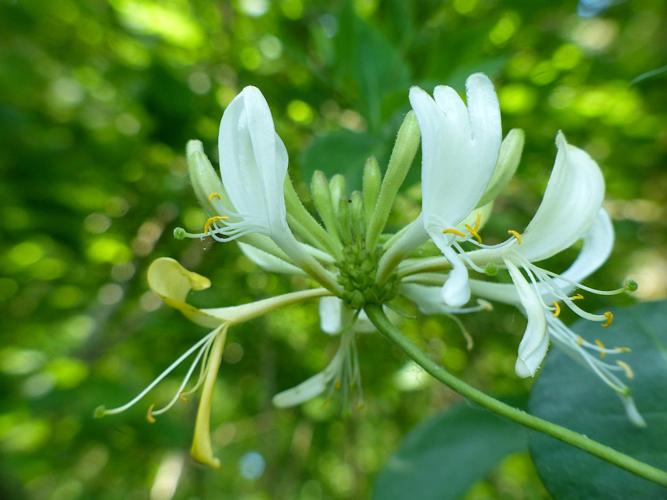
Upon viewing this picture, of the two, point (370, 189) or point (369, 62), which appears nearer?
point (370, 189)

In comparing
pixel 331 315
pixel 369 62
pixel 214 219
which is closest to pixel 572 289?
pixel 331 315

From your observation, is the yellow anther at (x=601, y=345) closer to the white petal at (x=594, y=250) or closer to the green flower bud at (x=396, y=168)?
the white petal at (x=594, y=250)

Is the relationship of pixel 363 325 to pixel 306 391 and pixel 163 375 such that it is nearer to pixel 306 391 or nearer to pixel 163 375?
pixel 306 391

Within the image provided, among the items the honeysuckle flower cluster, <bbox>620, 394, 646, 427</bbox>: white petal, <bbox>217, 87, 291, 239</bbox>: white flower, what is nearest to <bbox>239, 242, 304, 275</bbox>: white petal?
the honeysuckle flower cluster

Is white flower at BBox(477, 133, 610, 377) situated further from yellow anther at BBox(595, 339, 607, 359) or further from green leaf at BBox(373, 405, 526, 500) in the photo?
green leaf at BBox(373, 405, 526, 500)

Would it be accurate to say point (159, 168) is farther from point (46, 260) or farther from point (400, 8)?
point (400, 8)

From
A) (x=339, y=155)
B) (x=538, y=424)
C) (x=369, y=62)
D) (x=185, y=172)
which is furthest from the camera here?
(x=185, y=172)
